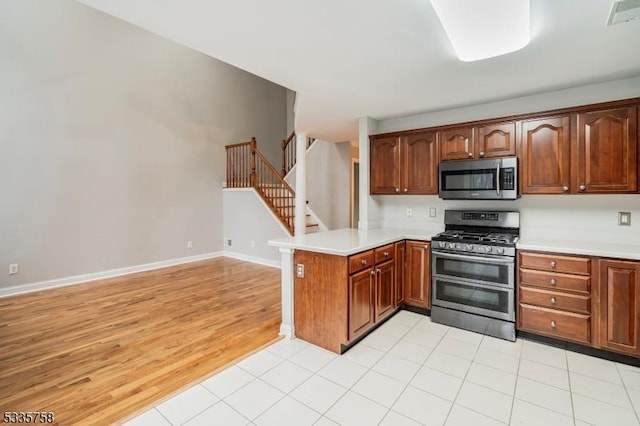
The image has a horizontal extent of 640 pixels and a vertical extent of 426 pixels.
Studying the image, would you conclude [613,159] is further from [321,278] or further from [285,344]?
[285,344]

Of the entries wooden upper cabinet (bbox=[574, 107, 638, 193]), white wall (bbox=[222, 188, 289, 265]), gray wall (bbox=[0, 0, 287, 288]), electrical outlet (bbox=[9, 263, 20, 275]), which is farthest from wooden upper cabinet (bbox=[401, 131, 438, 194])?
electrical outlet (bbox=[9, 263, 20, 275])

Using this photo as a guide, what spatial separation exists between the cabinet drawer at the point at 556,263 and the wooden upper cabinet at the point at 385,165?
4.95 feet

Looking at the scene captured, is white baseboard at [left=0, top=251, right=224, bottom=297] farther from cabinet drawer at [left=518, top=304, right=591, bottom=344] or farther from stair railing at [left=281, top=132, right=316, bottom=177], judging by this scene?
cabinet drawer at [left=518, top=304, right=591, bottom=344]

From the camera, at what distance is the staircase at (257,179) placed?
238 inches

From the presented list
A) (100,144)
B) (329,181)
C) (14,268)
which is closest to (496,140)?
(329,181)

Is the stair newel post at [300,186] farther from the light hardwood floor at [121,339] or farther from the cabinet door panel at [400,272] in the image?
the cabinet door panel at [400,272]

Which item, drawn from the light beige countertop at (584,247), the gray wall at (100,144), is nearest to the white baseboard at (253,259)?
Answer: the gray wall at (100,144)

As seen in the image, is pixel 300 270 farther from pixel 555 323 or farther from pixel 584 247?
pixel 584 247

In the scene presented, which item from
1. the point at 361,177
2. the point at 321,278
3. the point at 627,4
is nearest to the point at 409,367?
the point at 321,278

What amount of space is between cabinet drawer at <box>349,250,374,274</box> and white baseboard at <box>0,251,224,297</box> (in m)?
4.34

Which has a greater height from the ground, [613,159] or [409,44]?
[409,44]

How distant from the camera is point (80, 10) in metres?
4.51

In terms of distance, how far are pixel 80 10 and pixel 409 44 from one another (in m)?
5.15

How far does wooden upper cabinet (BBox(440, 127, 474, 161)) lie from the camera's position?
325 centimetres
